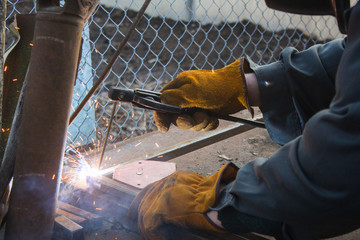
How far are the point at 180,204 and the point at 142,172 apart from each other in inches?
31.9

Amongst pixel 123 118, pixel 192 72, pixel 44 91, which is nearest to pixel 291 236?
pixel 192 72

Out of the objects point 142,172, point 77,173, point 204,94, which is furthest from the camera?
point 142,172

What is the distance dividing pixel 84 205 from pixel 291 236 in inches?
33.9

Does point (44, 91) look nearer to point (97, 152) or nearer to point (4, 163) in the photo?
point (4, 163)

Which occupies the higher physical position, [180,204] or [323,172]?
[323,172]

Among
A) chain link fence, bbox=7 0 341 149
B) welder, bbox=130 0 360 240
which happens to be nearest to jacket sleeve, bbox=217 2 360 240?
welder, bbox=130 0 360 240

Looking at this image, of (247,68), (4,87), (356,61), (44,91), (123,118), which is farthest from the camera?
(123,118)

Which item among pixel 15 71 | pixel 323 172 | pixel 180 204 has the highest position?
pixel 15 71

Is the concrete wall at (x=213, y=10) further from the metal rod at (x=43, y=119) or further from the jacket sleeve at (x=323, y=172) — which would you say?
the jacket sleeve at (x=323, y=172)

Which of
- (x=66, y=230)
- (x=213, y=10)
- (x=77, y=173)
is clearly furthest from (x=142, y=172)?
(x=213, y=10)

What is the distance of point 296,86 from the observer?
5.16 ft

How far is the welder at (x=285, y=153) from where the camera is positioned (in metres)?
0.98

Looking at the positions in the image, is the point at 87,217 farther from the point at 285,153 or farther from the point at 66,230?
the point at 285,153

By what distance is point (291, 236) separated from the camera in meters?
1.17
